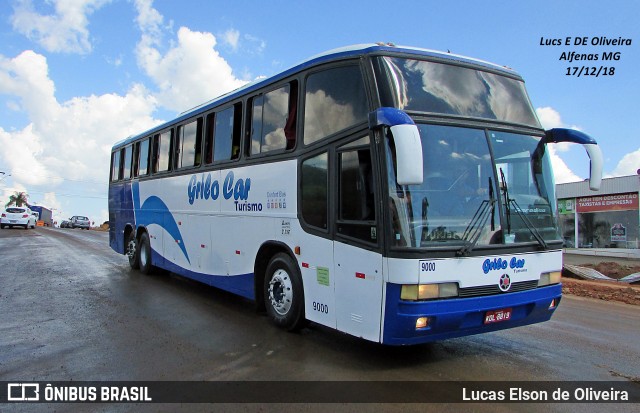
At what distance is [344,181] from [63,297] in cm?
654

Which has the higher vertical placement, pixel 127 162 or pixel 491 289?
pixel 127 162

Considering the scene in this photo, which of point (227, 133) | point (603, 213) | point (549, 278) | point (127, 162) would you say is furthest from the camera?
point (603, 213)

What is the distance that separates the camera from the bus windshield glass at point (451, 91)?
197 inches

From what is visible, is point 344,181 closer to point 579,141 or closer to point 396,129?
point 396,129

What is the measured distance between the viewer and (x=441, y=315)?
15.1 feet

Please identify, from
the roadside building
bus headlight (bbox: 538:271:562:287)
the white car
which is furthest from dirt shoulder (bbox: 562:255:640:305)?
→ the white car

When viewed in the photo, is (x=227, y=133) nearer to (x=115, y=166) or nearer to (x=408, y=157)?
(x=408, y=157)

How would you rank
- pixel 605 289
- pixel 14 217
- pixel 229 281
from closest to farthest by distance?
1. pixel 229 281
2. pixel 605 289
3. pixel 14 217

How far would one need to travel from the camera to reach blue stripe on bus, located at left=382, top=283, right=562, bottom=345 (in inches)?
179

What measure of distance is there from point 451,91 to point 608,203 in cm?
2418

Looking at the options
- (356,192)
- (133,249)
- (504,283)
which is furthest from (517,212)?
(133,249)

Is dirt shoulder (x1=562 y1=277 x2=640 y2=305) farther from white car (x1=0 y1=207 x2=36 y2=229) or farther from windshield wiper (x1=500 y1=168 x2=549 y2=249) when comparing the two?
white car (x1=0 y1=207 x2=36 y2=229)

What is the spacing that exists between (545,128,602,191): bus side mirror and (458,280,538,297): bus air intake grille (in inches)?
64.8

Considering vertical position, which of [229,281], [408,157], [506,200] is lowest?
[229,281]
